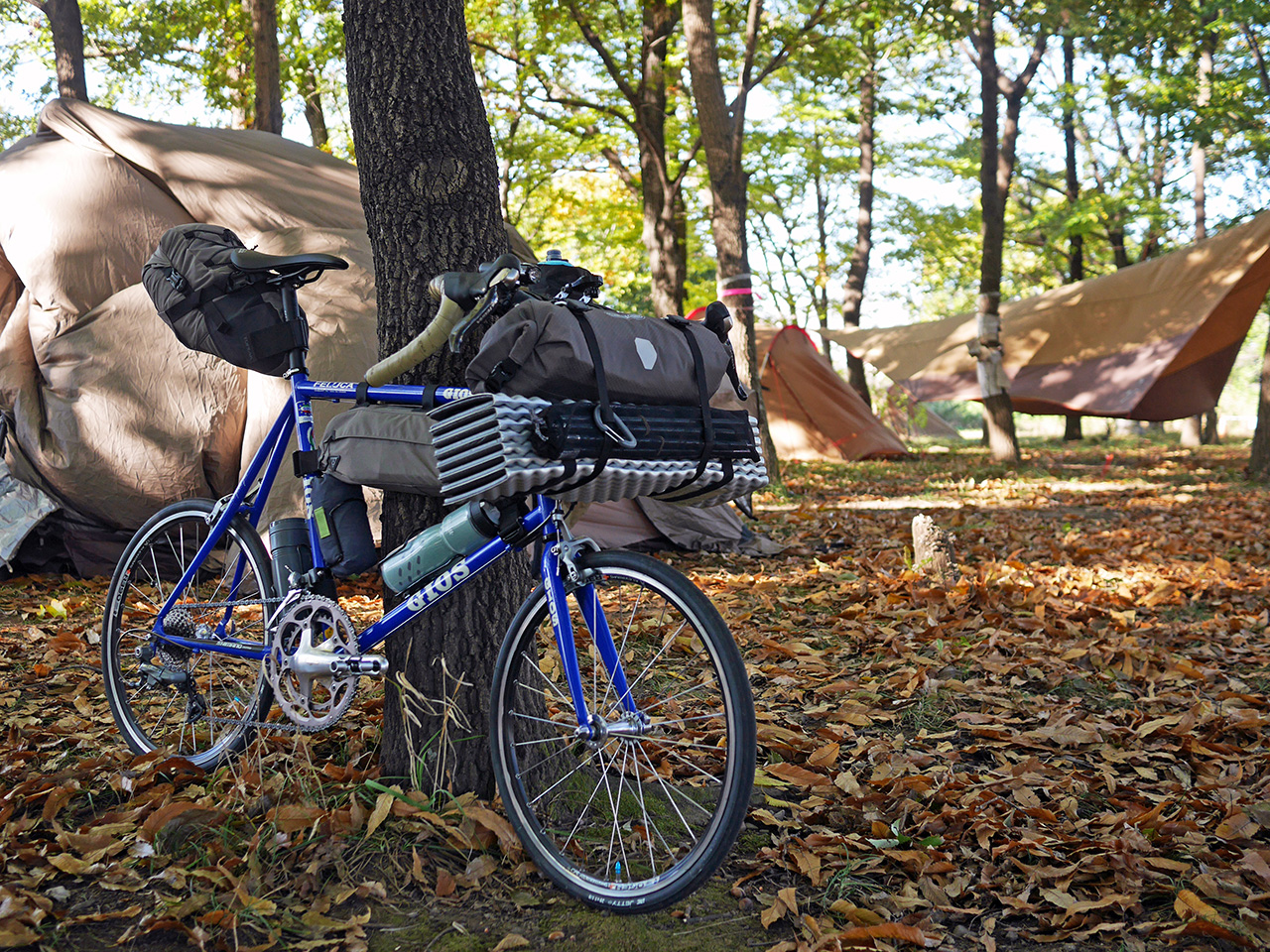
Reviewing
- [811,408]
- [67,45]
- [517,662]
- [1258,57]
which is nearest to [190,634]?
[517,662]

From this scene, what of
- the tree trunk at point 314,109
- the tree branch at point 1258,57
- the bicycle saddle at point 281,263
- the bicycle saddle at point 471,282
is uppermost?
the tree branch at point 1258,57

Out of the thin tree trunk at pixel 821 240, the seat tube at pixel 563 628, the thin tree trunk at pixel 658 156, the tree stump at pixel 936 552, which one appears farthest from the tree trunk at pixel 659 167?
the thin tree trunk at pixel 821 240

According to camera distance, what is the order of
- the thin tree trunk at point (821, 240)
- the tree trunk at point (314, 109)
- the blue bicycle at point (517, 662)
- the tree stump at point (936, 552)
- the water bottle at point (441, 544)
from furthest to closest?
the thin tree trunk at point (821, 240), the tree trunk at point (314, 109), the tree stump at point (936, 552), the water bottle at point (441, 544), the blue bicycle at point (517, 662)

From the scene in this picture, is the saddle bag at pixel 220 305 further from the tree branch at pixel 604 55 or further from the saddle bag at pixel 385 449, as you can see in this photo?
the tree branch at pixel 604 55

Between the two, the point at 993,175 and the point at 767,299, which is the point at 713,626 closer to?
the point at 993,175

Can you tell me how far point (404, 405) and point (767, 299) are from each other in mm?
25283

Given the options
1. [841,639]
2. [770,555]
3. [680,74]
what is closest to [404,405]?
[841,639]

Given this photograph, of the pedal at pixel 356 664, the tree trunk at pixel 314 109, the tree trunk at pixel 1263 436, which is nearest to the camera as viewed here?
the pedal at pixel 356 664

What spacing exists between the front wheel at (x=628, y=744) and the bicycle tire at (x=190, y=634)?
0.79 m

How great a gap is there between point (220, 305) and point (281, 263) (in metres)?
0.20

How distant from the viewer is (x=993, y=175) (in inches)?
448

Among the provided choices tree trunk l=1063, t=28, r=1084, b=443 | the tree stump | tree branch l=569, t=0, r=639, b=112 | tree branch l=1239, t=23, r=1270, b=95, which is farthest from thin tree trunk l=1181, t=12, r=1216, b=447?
the tree stump

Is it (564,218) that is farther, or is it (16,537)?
(564,218)

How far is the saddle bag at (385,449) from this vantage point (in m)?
2.23
